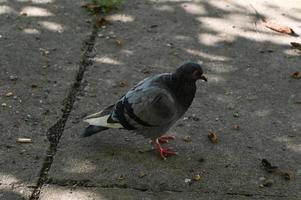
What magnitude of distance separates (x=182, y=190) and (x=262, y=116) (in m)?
1.16

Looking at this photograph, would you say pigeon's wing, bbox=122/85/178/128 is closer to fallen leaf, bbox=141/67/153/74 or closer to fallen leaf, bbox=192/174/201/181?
fallen leaf, bbox=192/174/201/181

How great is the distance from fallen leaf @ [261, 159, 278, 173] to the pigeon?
0.65 metres

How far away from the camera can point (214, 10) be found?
624cm

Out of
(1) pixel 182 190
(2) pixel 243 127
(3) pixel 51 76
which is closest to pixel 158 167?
(1) pixel 182 190

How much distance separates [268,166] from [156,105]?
88 centimetres

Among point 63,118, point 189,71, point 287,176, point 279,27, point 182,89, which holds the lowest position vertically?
point 63,118

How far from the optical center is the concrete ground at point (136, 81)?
3812mm

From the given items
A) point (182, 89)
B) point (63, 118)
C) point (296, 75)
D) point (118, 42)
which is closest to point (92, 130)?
point (63, 118)

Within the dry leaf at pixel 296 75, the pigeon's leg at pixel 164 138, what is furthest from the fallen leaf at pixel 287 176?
the dry leaf at pixel 296 75

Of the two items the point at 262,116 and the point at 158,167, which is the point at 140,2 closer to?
the point at 262,116

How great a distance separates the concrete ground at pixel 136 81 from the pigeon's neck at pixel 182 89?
0.40 m

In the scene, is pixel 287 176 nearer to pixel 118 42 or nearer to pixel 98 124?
pixel 98 124

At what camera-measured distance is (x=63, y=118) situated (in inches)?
176

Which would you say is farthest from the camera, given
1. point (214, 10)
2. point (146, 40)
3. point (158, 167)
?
point (214, 10)
